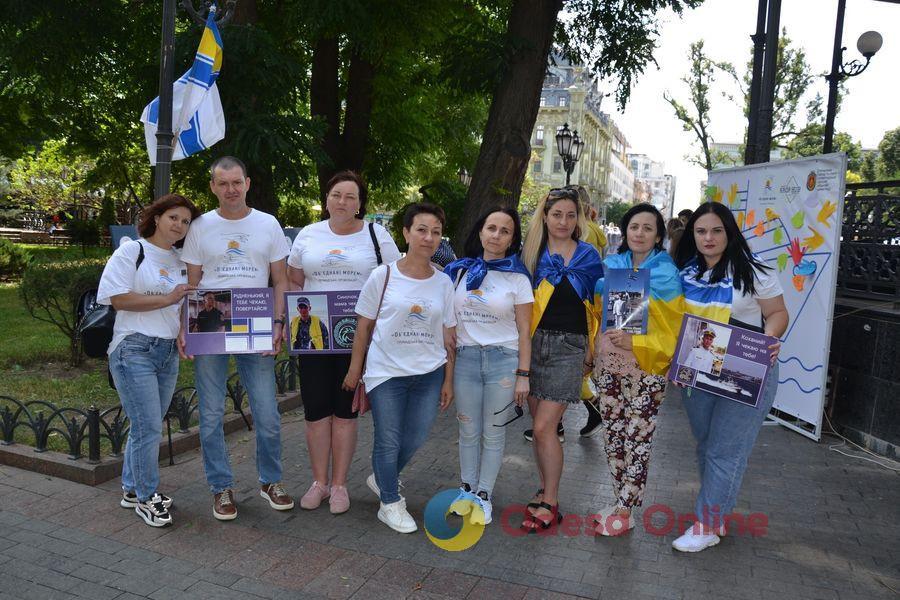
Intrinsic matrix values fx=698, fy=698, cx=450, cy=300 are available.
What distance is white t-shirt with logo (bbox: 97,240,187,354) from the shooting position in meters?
3.87

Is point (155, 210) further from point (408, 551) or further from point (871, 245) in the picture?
point (871, 245)

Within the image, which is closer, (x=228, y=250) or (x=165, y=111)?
(x=228, y=250)

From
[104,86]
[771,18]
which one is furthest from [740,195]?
[104,86]

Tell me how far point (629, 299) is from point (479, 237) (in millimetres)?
959

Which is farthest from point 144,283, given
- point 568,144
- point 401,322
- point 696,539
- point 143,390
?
point 568,144

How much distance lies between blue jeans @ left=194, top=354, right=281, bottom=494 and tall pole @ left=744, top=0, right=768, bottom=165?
6.88 meters

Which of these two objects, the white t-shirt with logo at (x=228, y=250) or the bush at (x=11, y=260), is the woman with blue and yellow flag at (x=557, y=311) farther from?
the bush at (x=11, y=260)

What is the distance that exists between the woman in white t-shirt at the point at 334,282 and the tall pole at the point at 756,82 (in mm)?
6221

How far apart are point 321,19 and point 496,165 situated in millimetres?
3339

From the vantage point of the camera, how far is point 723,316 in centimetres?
388

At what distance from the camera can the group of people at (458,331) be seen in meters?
3.96

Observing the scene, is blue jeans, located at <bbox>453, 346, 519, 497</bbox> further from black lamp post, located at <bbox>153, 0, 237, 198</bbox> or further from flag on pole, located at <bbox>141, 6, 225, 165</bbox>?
flag on pole, located at <bbox>141, 6, 225, 165</bbox>

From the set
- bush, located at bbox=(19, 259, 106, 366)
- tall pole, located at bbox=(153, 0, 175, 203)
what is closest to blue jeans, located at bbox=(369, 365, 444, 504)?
tall pole, located at bbox=(153, 0, 175, 203)

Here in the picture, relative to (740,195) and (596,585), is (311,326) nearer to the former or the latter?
(596,585)
